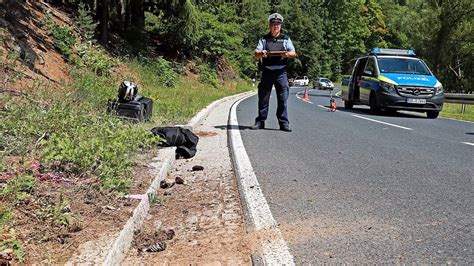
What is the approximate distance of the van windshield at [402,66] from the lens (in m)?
14.9

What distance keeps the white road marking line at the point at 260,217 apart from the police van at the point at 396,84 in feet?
30.0

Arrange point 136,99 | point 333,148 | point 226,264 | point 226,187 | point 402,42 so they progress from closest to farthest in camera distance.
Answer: point 226,264 < point 226,187 < point 333,148 < point 136,99 < point 402,42

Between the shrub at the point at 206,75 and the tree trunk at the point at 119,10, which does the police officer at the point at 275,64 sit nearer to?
the tree trunk at the point at 119,10

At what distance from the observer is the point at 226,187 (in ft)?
15.4

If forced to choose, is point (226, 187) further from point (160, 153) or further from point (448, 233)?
point (448, 233)

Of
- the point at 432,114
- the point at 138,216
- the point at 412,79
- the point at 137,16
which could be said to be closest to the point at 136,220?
the point at 138,216

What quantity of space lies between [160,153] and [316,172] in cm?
188

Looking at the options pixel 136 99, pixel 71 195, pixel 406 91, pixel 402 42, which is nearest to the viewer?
pixel 71 195

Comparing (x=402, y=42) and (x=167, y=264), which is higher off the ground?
(x=402, y=42)

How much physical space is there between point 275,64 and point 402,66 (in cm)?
791

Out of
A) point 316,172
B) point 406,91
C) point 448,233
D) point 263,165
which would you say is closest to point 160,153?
point 263,165

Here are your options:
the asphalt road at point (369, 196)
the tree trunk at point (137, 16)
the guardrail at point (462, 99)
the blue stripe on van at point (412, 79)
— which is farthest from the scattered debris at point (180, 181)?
the tree trunk at point (137, 16)

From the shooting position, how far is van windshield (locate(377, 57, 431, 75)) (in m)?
14.9

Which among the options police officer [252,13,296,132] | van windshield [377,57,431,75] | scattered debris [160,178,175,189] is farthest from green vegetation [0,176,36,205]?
van windshield [377,57,431,75]
